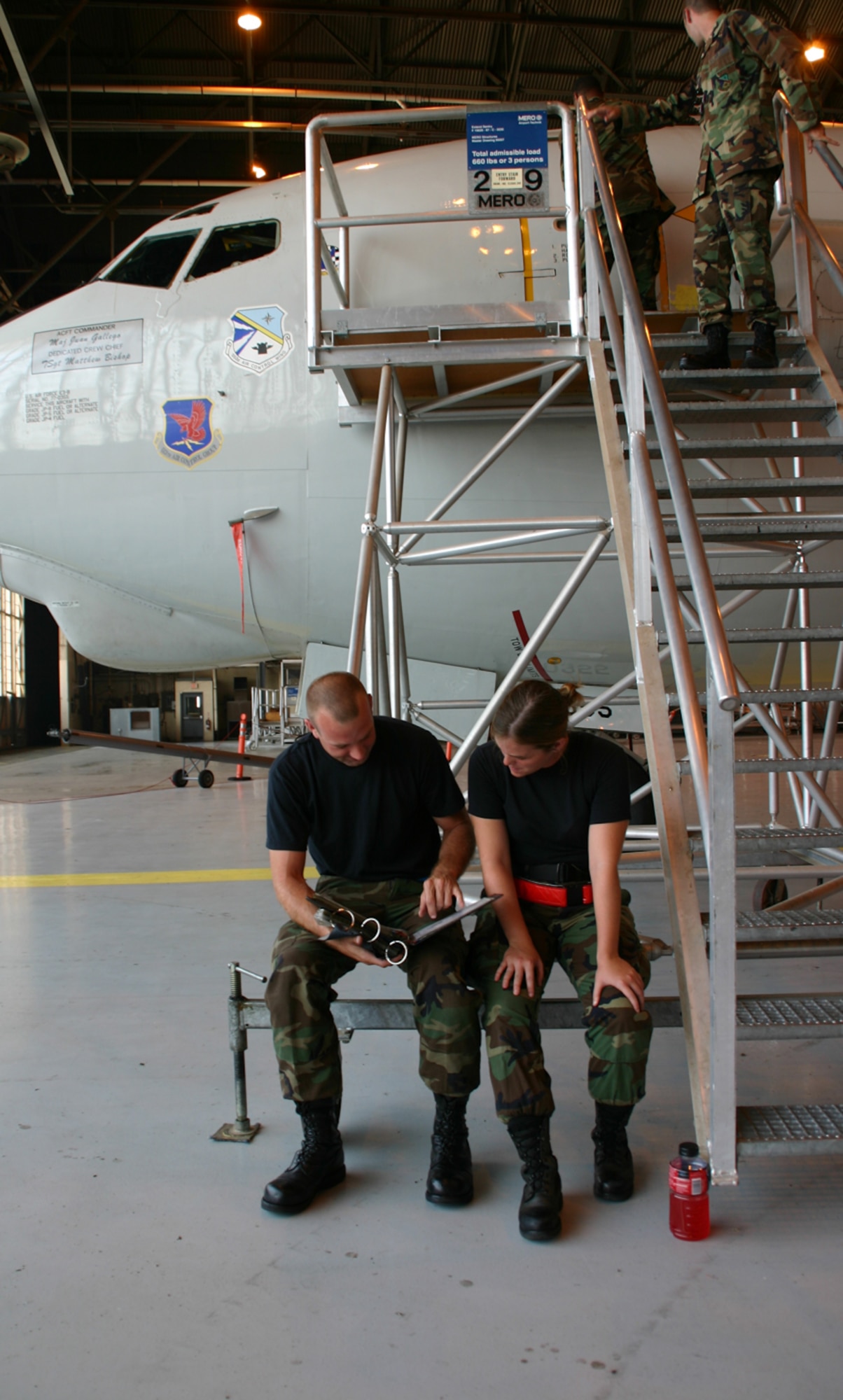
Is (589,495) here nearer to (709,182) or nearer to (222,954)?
(709,182)

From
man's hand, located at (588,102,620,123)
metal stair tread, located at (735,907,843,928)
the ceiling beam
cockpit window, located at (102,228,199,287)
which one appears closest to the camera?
metal stair tread, located at (735,907,843,928)

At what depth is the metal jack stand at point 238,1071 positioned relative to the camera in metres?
2.91

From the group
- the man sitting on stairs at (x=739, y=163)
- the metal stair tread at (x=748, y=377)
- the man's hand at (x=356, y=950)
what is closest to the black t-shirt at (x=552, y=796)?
the man's hand at (x=356, y=950)

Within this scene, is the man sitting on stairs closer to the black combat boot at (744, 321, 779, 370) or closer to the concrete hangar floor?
the black combat boot at (744, 321, 779, 370)

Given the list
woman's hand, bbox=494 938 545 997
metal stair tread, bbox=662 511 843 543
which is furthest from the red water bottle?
metal stair tread, bbox=662 511 843 543

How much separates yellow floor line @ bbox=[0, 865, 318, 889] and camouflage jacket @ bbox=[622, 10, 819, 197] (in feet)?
17.7

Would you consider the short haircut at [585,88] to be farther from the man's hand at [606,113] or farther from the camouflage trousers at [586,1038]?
the camouflage trousers at [586,1038]

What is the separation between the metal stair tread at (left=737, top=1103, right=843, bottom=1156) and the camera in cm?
225

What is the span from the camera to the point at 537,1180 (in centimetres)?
245

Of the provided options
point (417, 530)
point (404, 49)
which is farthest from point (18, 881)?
point (404, 49)

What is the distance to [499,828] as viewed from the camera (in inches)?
114

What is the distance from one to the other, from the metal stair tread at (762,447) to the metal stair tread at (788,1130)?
8.22ft

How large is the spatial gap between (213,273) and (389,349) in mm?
2262

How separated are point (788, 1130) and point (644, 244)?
16.1ft
